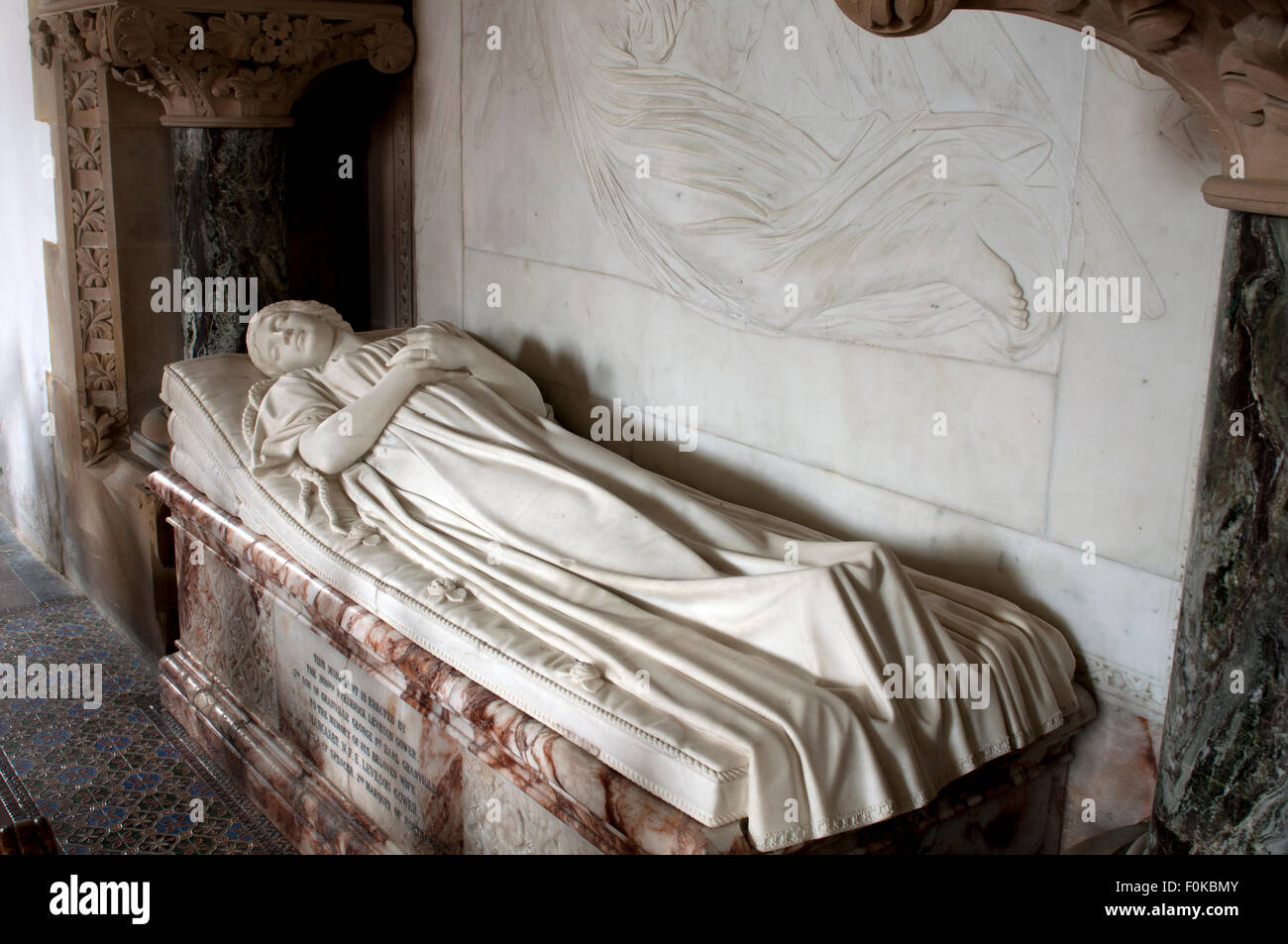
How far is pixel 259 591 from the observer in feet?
12.5

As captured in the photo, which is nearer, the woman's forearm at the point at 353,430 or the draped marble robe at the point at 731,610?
the draped marble robe at the point at 731,610

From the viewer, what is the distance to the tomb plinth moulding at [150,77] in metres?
4.49

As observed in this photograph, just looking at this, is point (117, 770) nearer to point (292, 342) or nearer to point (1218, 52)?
point (292, 342)

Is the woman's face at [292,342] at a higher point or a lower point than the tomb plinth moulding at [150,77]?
lower

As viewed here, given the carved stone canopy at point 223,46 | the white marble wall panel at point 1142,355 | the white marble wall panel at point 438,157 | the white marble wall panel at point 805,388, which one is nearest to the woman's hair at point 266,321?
the white marble wall panel at point 805,388

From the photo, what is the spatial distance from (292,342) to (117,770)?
4.92ft

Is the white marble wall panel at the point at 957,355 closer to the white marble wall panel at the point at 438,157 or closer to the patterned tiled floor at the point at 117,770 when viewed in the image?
the white marble wall panel at the point at 438,157

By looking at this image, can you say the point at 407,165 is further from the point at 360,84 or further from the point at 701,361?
the point at 701,361

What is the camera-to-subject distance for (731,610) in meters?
2.68

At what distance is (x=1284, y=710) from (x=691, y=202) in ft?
7.71

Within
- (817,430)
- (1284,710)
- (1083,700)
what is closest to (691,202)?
(817,430)

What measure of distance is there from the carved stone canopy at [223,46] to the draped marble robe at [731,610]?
5.82 ft

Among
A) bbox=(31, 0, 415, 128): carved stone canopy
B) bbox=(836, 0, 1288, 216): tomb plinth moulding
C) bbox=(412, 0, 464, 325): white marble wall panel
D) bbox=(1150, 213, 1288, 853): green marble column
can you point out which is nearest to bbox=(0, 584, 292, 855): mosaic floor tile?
bbox=(412, 0, 464, 325): white marble wall panel

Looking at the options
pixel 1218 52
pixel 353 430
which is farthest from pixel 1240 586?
pixel 353 430
